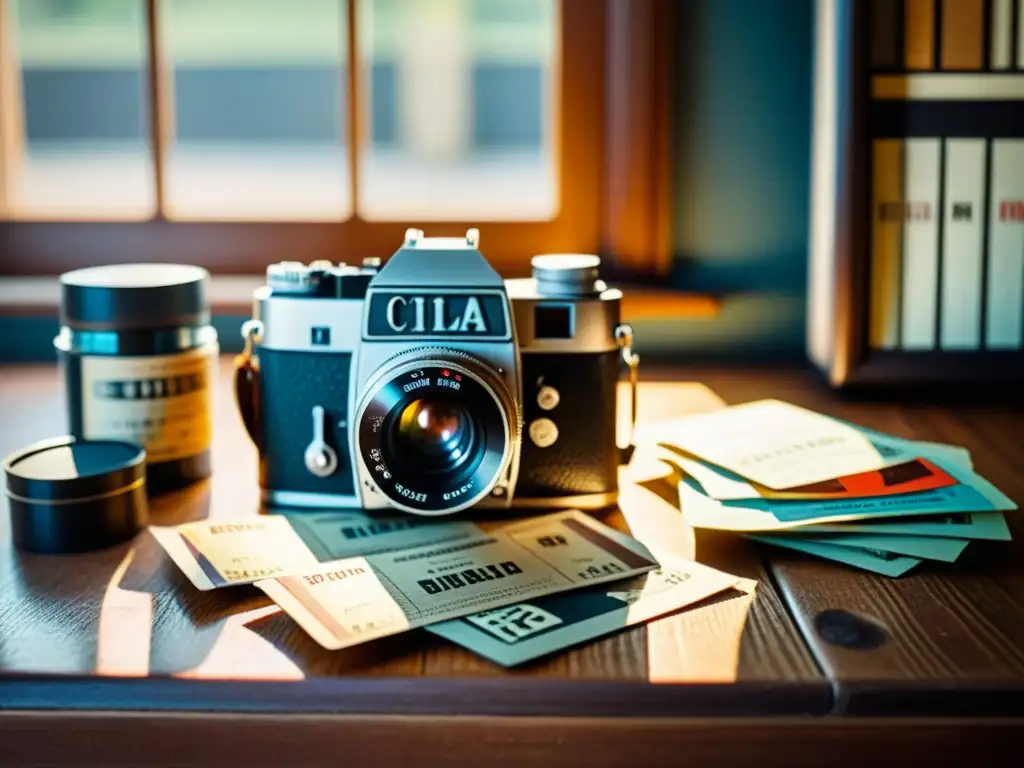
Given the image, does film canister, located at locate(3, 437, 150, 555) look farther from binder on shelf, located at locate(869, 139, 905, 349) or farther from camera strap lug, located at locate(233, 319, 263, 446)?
binder on shelf, located at locate(869, 139, 905, 349)

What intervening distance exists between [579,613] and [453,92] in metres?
19.5

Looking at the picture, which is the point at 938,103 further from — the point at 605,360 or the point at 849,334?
the point at 605,360

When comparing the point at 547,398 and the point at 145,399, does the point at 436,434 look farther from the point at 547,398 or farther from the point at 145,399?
the point at 145,399

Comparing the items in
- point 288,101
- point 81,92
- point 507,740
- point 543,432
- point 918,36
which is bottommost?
point 507,740

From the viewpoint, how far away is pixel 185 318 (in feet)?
2.87

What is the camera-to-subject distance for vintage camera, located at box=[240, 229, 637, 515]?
2.47 ft

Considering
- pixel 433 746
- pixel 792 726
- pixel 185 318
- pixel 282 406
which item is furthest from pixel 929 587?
pixel 185 318

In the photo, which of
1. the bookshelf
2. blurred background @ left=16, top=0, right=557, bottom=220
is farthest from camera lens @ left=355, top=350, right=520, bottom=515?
blurred background @ left=16, top=0, right=557, bottom=220

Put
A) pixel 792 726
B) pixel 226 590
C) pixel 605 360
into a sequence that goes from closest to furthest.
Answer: pixel 792 726 → pixel 226 590 → pixel 605 360

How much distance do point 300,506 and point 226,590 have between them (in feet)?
0.48

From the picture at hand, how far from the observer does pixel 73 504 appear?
75 cm

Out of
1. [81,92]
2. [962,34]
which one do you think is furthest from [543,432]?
[81,92]

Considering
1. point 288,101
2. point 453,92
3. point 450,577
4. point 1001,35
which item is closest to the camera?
point 450,577

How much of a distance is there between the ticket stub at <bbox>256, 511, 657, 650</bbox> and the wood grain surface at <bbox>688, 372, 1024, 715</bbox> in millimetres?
104
